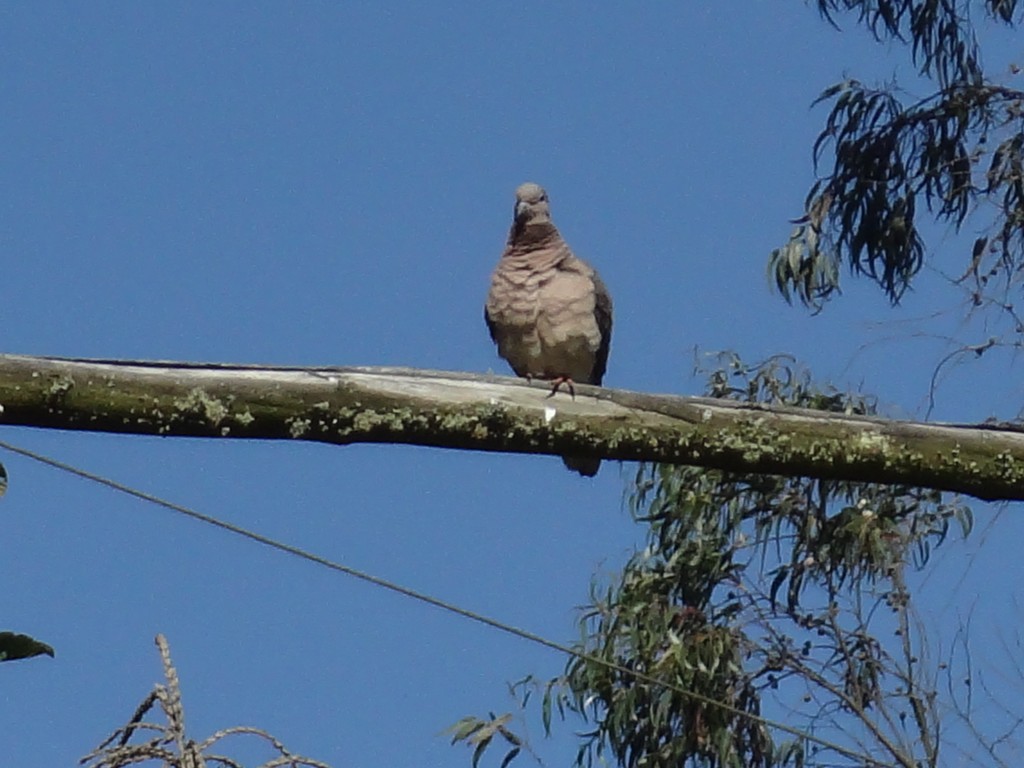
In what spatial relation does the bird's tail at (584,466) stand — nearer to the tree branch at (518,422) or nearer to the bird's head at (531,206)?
the bird's head at (531,206)

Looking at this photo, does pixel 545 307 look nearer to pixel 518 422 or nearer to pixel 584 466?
pixel 584 466

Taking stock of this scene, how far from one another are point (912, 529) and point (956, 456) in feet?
12.8

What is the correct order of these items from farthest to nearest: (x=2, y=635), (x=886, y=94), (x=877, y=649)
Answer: (x=886, y=94)
(x=877, y=649)
(x=2, y=635)

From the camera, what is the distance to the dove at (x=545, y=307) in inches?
193

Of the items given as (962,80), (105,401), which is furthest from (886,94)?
(105,401)

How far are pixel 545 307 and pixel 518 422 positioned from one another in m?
2.77

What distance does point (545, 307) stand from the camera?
16.2 feet

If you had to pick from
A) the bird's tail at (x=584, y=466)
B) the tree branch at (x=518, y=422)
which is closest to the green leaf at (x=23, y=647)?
the tree branch at (x=518, y=422)

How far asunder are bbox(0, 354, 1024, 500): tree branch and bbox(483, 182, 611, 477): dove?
262 centimetres

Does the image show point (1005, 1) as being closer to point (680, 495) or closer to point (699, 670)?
point (680, 495)

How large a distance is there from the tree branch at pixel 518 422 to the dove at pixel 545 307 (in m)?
2.62

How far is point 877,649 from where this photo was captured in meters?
5.84

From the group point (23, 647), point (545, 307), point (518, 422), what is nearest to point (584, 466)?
point (545, 307)

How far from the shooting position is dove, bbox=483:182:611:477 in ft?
16.1
